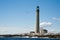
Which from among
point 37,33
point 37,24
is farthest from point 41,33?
point 37,24

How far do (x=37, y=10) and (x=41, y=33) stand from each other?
14.7 meters

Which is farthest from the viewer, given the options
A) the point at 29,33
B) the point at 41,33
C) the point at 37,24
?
the point at 29,33

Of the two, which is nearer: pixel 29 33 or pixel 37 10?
pixel 37 10

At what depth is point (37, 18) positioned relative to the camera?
285 ft

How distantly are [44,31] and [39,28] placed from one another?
10227mm

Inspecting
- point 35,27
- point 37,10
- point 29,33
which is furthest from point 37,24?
point 29,33

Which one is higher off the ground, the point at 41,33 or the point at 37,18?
the point at 37,18

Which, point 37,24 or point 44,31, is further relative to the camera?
point 44,31

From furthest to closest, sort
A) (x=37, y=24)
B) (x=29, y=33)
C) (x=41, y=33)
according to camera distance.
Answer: (x=29, y=33) < (x=41, y=33) < (x=37, y=24)

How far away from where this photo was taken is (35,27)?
87938 millimetres

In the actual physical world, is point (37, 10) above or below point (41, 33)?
above

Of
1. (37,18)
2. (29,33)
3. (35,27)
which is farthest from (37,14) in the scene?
(29,33)

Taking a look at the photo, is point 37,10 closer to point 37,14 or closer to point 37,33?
point 37,14

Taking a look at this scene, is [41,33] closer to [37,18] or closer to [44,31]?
[44,31]
